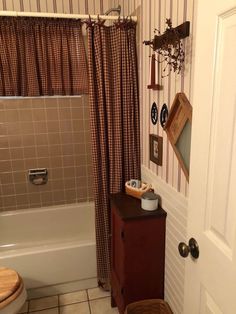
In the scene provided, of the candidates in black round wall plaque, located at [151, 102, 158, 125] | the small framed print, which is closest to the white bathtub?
the small framed print

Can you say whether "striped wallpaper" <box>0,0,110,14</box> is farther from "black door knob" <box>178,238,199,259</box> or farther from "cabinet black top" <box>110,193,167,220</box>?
"black door knob" <box>178,238,199,259</box>

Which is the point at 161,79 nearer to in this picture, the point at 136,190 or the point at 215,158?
the point at 136,190

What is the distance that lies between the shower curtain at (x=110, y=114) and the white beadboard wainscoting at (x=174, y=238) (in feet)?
1.22

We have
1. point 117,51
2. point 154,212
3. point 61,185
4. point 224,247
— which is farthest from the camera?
point 61,185

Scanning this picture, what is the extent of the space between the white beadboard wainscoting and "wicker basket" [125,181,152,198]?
0.10 meters

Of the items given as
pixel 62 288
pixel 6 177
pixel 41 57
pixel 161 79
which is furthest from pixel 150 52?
pixel 62 288

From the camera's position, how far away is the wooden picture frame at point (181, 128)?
1.25 m

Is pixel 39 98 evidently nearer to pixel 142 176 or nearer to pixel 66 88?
pixel 66 88

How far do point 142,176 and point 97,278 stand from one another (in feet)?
3.06

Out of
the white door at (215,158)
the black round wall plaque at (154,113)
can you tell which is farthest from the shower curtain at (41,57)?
the white door at (215,158)

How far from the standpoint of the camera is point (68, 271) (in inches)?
80.8

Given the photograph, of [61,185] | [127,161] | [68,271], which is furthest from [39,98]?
[68,271]

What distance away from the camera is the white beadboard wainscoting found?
138 cm

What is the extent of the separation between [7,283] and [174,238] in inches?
40.7
